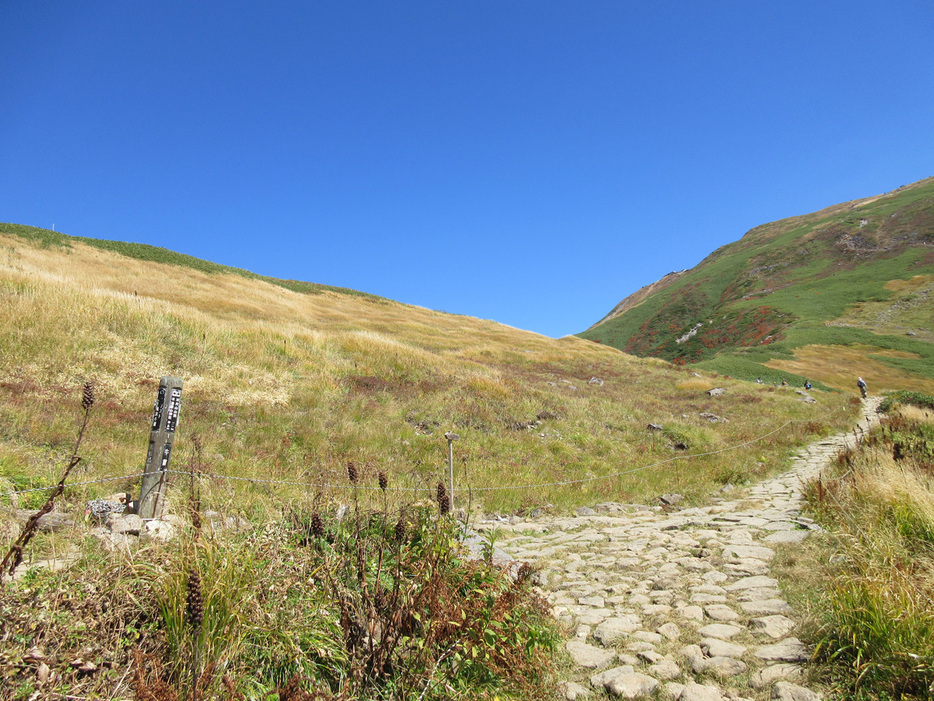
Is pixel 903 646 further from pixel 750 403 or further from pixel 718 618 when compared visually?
pixel 750 403

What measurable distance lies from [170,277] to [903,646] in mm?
42781

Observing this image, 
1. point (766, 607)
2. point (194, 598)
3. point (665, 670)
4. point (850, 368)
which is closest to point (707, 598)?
point (766, 607)

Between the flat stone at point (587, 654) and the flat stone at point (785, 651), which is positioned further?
the flat stone at point (587, 654)

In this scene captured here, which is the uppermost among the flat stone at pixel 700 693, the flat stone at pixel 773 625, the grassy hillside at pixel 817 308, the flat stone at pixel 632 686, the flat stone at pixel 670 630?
the grassy hillside at pixel 817 308

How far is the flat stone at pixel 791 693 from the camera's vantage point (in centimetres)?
317

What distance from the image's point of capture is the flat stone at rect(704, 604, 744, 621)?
4.45 meters

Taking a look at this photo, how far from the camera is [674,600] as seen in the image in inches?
195

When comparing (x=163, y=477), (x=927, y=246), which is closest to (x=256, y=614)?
(x=163, y=477)

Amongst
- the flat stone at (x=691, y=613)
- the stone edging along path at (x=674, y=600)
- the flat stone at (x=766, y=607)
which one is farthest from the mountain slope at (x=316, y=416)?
the flat stone at (x=766, y=607)

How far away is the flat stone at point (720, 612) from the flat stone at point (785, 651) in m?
0.56

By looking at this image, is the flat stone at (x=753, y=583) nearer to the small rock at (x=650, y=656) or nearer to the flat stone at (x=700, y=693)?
the small rock at (x=650, y=656)

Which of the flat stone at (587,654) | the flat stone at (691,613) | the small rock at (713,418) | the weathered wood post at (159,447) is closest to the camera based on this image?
the flat stone at (587,654)

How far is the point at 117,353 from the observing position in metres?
11.8

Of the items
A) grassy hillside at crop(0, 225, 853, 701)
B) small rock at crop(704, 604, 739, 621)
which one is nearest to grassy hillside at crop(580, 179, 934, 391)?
grassy hillside at crop(0, 225, 853, 701)
